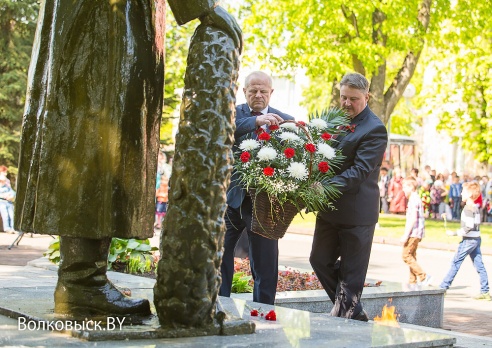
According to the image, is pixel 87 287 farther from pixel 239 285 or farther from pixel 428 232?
pixel 428 232

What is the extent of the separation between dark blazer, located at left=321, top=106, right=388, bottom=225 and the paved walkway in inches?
116

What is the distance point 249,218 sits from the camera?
7500 millimetres

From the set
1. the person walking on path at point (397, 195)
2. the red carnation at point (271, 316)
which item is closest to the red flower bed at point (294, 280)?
the red carnation at point (271, 316)

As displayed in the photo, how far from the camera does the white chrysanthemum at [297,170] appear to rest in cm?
616

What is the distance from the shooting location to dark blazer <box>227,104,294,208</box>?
7203 mm

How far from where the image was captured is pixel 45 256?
11516 mm

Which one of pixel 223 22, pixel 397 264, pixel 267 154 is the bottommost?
pixel 397 264

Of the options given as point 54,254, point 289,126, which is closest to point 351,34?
point 54,254

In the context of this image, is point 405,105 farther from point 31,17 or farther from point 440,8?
point 31,17

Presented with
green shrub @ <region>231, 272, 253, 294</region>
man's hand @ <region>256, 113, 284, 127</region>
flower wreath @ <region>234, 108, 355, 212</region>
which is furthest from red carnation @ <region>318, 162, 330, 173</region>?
green shrub @ <region>231, 272, 253, 294</region>

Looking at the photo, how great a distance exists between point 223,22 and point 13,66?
25.7m

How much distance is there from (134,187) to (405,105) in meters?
53.3

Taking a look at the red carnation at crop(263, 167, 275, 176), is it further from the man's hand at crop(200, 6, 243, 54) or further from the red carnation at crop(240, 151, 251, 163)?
the man's hand at crop(200, 6, 243, 54)

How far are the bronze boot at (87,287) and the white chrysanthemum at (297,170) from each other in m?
1.66
